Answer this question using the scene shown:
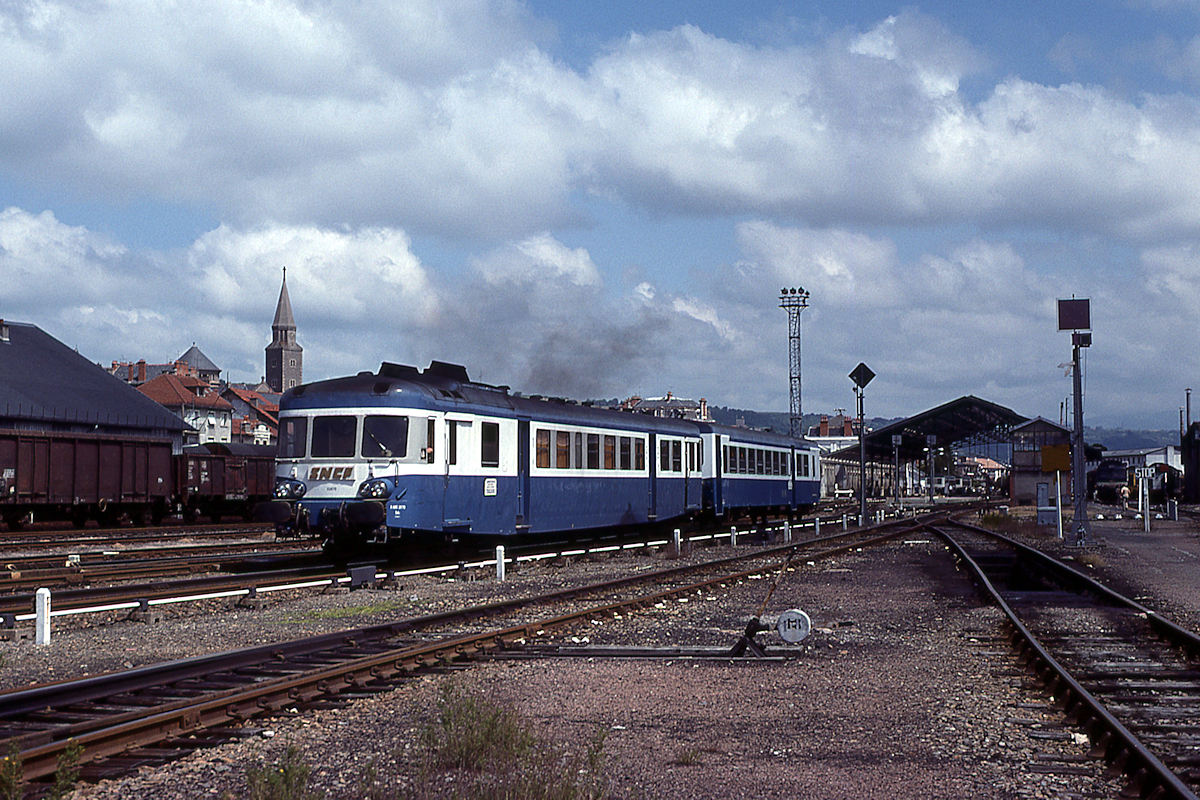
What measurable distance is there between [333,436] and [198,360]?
174561 millimetres

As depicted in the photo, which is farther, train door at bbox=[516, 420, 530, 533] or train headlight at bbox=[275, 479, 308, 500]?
train door at bbox=[516, 420, 530, 533]

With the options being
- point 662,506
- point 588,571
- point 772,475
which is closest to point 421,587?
point 588,571

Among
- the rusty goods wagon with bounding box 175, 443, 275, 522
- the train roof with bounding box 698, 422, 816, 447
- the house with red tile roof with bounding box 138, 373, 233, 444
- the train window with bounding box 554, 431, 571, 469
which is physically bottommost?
the rusty goods wagon with bounding box 175, 443, 275, 522

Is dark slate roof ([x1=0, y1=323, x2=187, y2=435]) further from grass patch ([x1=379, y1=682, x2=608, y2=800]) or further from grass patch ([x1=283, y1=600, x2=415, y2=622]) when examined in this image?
grass patch ([x1=379, y1=682, x2=608, y2=800])

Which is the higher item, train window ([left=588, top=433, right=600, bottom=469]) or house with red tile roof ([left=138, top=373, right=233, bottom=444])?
house with red tile roof ([left=138, top=373, right=233, bottom=444])

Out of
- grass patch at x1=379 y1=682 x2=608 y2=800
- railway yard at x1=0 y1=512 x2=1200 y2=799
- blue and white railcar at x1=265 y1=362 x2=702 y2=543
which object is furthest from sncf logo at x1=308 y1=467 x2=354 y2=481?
grass patch at x1=379 y1=682 x2=608 y2=800

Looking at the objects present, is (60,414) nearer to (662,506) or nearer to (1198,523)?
(662,506)

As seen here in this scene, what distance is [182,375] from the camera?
125 meters

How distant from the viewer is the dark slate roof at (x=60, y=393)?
157 feet

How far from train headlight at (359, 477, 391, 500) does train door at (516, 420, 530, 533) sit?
363cm

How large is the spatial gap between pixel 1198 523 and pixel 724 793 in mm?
41603

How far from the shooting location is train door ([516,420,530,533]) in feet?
69.2

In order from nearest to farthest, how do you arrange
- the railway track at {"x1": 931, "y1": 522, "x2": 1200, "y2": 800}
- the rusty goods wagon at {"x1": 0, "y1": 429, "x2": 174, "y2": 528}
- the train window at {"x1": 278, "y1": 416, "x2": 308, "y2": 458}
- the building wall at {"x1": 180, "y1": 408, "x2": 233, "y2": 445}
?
the railway track at {"x1": 931, "y1": 522, "x2": 1200, "y2": 800} → the train window at {"x1": 278, "y1": 416, "x2": 308, "y2": 458} → the rusty goods wagon at {"x1": 0, "y1": 429, "x2": 174, "y2": 528} → the building wall at {"x1": 180, "y1": 408, "x2": 233, "y2": 445}

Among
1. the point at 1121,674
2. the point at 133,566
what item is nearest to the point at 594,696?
the point at 1121,674
